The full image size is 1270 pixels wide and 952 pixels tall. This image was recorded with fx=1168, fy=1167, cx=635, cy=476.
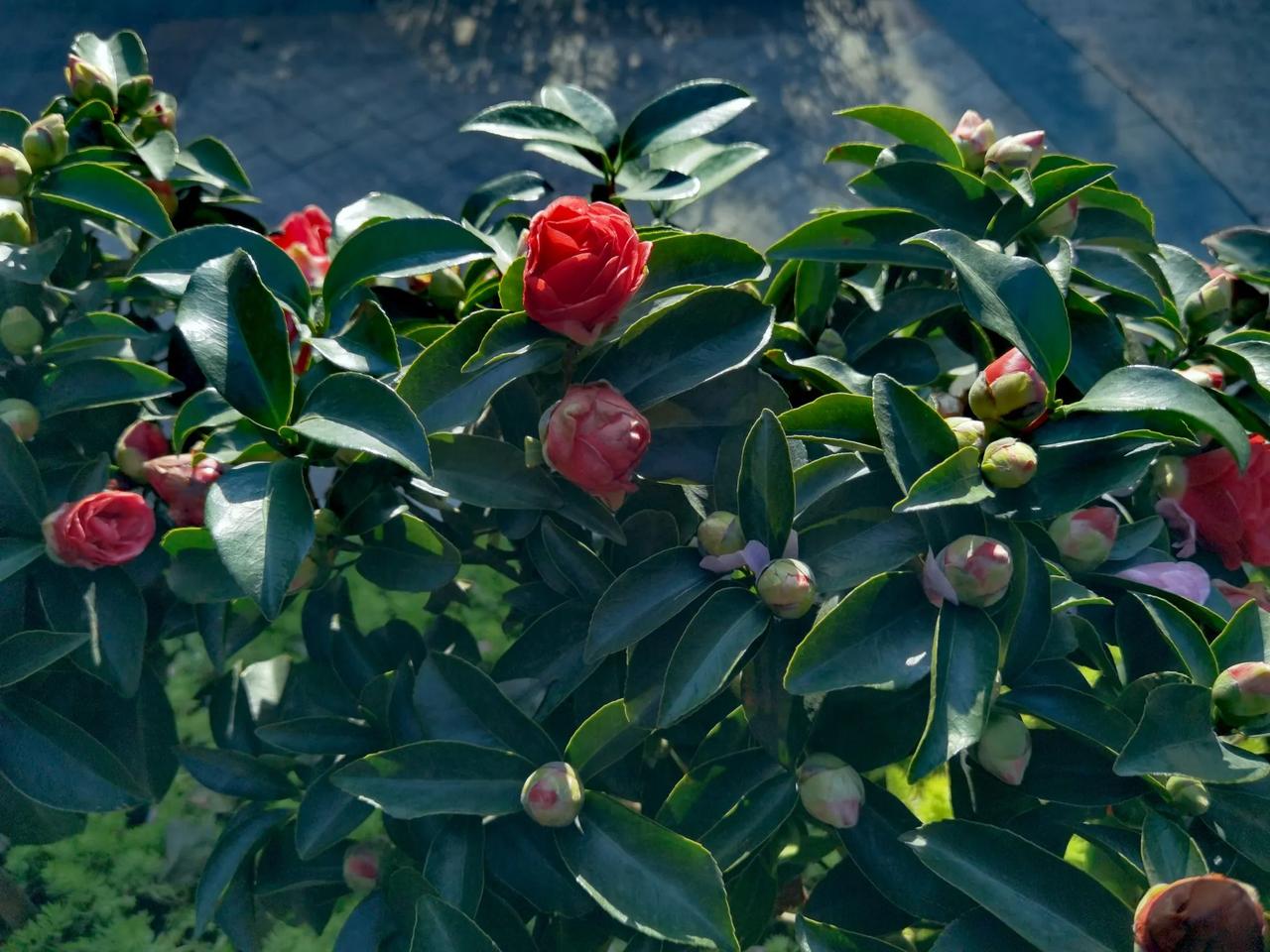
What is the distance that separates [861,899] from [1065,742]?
177 mm

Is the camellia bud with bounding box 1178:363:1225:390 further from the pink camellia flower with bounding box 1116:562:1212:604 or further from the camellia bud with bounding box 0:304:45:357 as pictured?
the camellia bud with bounding box 0:304:45:357

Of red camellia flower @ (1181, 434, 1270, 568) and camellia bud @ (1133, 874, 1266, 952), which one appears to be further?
red camellia flower @ (1181, 434, 1270, 568)

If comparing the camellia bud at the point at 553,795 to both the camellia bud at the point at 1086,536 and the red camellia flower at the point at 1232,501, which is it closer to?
the camellia bud at the point at 1086,536

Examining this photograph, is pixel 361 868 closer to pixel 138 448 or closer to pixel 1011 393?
pixel 138 448

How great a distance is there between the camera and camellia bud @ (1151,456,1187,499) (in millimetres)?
882

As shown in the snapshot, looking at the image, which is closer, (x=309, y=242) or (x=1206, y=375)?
(x=1206, y=375)

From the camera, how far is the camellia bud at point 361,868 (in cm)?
92

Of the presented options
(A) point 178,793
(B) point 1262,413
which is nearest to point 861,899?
(B) point 1262,413

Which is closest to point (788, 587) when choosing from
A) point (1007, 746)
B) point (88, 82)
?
point (1007, 746)

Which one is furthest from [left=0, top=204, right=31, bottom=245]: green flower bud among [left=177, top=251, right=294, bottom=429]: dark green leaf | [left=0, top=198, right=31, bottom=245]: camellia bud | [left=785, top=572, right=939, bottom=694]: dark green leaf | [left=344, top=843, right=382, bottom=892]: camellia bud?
[left=785, top=572, right=939, bottom=694]: dark green leaf

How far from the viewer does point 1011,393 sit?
0.75 metres

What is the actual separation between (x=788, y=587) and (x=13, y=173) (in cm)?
68

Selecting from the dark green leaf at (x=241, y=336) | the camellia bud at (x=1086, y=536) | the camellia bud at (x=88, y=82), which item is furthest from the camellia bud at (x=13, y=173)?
the camellia bud at (x=1086, y=536)

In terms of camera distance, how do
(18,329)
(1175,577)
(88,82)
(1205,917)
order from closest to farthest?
(1205,917) < (1175,577) < (18,329) < (88,82)
